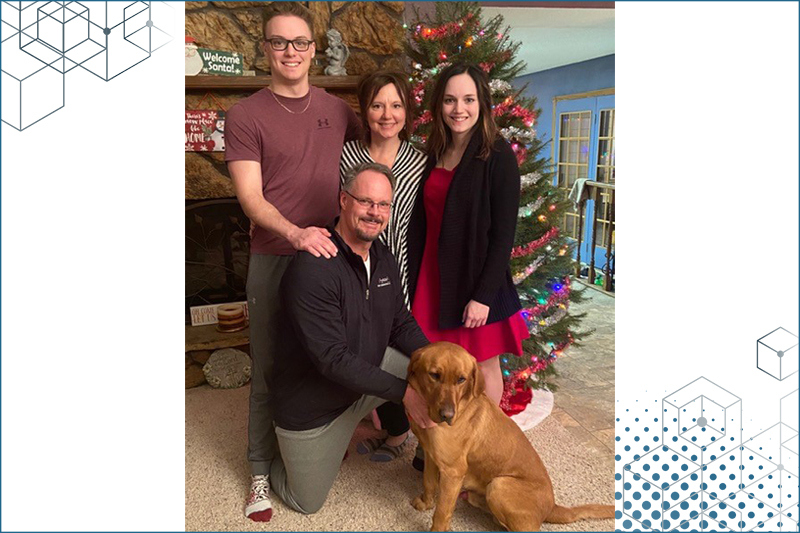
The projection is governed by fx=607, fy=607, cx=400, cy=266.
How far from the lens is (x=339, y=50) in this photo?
3.79m

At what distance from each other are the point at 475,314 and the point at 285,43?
1.22 m

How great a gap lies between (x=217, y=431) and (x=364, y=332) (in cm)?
129

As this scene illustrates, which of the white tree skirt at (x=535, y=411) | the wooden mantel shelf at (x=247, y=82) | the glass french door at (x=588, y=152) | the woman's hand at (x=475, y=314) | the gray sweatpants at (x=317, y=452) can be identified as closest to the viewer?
the gray sweatpants at (x=317, y=452)

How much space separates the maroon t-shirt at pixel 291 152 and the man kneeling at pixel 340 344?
5.5 inches

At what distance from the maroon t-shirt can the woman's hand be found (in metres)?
0.64

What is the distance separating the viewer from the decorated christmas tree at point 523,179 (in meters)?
3.03

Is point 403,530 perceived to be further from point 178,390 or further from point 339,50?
point 339,50

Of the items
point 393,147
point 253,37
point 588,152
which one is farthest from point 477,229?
point 588,152

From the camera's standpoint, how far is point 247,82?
3.69 m

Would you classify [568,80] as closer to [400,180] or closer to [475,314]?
[400,180]

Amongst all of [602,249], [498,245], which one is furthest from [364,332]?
[602,249]

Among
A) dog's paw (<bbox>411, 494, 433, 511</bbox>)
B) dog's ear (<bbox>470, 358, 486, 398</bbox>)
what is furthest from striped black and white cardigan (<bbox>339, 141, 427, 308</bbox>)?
dog's paw (<bbox>411, 494, 433, 511</bbox>)

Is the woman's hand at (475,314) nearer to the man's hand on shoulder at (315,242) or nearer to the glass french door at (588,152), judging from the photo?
the man's hand on shoulder at (315,242)

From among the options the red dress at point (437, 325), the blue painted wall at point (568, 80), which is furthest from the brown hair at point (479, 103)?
the blue painted wall at point (568, 80)
